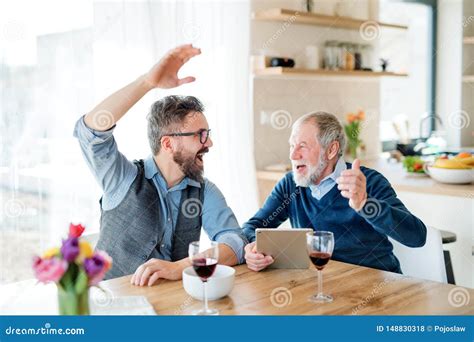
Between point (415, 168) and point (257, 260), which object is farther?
point (415, 168)

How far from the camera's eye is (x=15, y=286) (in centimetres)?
162

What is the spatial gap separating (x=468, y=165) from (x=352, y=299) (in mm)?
1884

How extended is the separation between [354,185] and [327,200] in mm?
560

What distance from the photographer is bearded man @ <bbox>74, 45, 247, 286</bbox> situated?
6.09 ft

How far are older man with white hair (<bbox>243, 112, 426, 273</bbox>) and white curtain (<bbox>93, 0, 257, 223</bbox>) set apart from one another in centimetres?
94

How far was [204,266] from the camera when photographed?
142cm

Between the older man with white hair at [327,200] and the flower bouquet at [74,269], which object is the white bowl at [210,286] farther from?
the older man with white hair at [327,200]

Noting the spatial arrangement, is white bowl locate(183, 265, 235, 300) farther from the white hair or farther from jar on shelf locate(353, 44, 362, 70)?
jar on shelf locate(353, 44, 362, 70)
